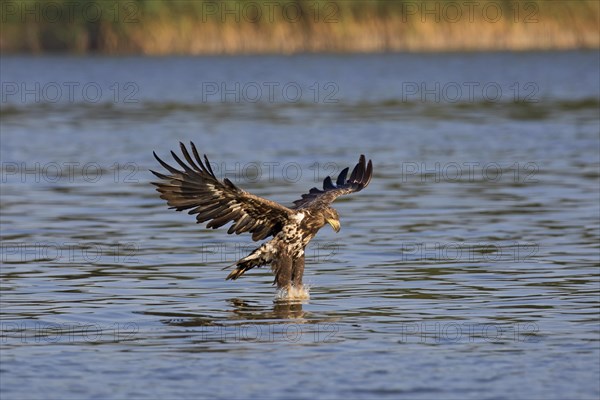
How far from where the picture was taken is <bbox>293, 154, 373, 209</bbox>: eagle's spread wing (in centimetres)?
1158

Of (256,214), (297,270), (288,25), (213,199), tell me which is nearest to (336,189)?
(297,270)

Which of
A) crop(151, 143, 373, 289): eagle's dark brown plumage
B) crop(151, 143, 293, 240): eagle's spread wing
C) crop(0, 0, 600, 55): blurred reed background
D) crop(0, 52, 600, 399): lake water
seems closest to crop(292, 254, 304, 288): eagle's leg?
crop(151, 143, 373, 289): eagle's dark brown plumage

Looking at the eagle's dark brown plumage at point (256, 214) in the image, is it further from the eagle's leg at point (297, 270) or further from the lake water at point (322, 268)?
the lake water at point (322, 268)

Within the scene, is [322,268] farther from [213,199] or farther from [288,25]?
[288,25]

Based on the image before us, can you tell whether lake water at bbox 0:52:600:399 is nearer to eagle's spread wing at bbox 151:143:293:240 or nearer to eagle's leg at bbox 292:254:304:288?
eagle's leg at bbox 292:254:304:288

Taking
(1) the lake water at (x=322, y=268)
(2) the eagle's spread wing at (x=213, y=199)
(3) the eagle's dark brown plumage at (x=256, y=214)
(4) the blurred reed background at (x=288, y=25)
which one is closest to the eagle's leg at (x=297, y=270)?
(3) the eagle's dark brown plumage at (x=256, y=214)

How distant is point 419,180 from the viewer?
1988 cm

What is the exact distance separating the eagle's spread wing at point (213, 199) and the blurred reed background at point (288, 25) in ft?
169

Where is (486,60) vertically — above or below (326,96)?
above

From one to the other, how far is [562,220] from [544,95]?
25545mm

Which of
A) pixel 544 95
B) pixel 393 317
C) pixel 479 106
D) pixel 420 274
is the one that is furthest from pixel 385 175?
pixel 544 95

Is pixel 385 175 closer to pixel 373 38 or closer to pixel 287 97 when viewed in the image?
pixel 287 97

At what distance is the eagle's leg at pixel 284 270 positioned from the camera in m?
11.3

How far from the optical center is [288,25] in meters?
64.5
